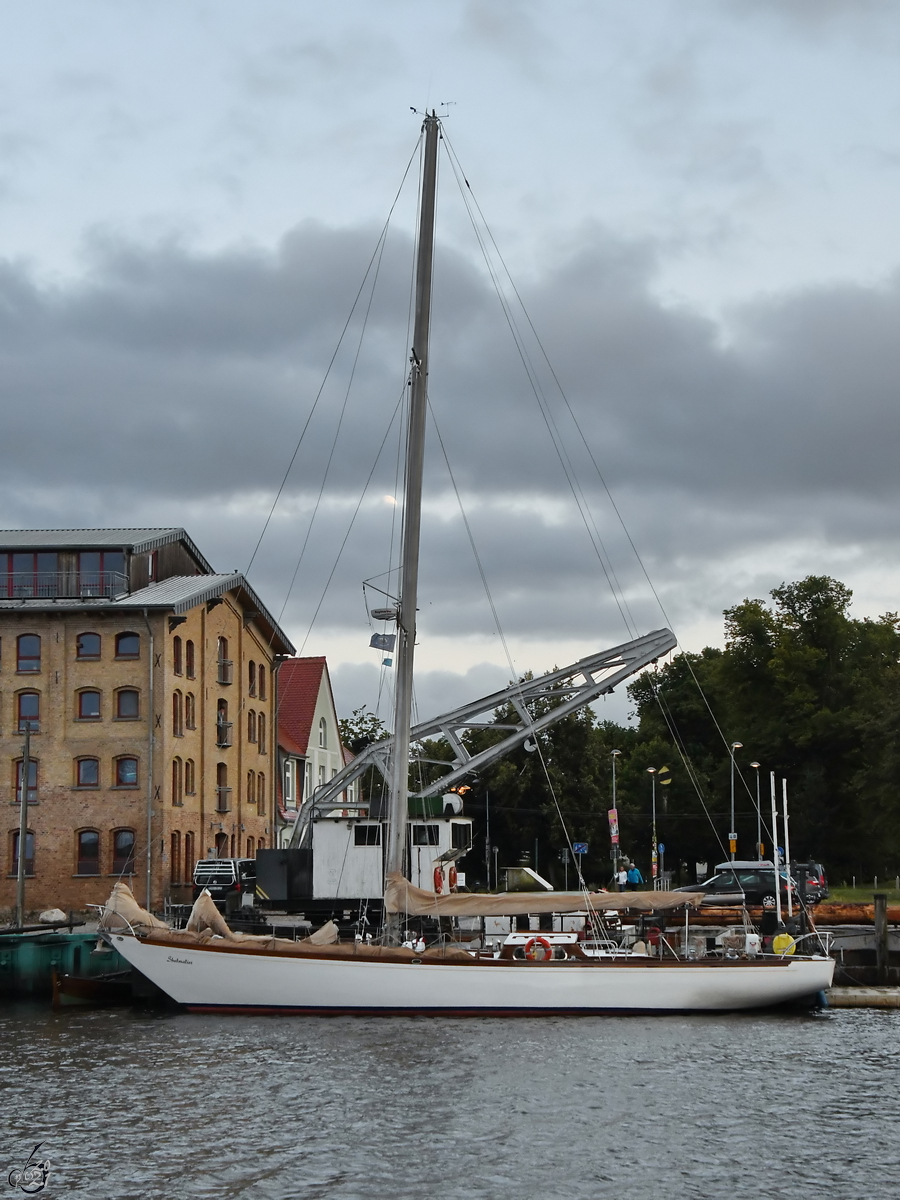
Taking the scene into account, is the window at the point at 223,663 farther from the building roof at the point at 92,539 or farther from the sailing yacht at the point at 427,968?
the sailing yacht at the point at 427,968

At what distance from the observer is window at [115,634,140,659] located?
57.7 metres

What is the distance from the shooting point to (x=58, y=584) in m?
58.4

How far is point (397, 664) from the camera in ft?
121

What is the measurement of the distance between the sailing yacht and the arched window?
798 inches

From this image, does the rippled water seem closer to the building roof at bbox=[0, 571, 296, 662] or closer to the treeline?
the building roof at bbox=[0, 571, 296, 662]

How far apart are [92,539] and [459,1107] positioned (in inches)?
Answer: 1569

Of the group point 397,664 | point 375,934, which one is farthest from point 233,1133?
point 375,934

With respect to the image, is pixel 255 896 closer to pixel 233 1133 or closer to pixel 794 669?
pixel 233 1133

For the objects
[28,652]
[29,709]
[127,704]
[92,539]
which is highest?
[92,539]

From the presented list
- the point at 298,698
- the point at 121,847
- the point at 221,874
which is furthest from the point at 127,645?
the point at 298,698

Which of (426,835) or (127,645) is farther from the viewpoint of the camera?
(127,645)

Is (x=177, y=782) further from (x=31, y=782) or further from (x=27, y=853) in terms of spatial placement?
(x=27, y=853)

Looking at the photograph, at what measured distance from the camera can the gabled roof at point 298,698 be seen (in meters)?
82.4

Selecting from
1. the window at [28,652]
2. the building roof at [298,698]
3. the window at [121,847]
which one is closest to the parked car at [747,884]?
the window at [121,847]
